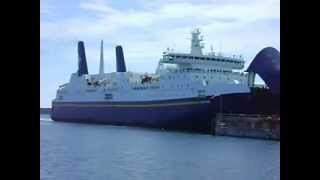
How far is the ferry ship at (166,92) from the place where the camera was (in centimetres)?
2273

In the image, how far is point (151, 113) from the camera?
24188mm

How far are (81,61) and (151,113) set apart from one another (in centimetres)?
1135

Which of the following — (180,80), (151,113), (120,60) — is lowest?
(151,113)

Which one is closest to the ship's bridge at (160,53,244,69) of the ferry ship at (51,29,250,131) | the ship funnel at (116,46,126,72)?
the ferry ship at (51,29,250,131)

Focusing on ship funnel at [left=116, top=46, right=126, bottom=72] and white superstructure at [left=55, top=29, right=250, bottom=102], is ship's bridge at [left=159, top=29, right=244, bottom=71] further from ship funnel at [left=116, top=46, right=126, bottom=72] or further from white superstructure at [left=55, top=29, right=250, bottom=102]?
ship funnel at [left=116, top=46, right=126, bottom=72]

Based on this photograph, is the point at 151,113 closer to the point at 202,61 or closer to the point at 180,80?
the point at 180,80

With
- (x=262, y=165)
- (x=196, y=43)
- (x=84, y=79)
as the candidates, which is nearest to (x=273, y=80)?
(x=196, y=43)

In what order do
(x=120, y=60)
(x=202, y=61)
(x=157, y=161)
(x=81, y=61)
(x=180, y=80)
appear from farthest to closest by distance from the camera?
(x=81, y=61) → (x=120, y=60) → (x=202, y=61) → (x=180, y=80) → (x=157, y=161)

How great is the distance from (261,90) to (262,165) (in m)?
11.3

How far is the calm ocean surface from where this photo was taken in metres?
10.0

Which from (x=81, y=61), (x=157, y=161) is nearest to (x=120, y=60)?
(x=81, y=61)
